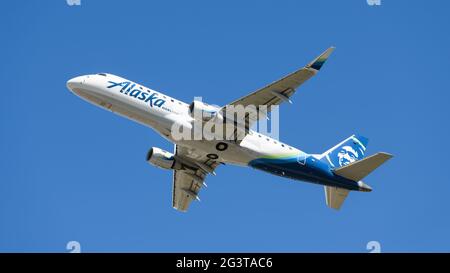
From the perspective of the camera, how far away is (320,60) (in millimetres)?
46469

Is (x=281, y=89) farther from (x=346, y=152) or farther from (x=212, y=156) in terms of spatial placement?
(x=346, y=152)

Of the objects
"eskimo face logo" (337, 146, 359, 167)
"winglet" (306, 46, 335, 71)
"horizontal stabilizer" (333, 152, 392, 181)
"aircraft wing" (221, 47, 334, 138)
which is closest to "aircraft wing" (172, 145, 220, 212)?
"aircraft wing" (221, 47, 334, 138)

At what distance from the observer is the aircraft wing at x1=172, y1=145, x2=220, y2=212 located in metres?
57.0

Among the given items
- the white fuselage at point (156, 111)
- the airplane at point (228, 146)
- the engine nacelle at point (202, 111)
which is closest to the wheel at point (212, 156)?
the airplane at point (228, 146)

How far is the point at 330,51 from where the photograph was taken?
46.2 metres

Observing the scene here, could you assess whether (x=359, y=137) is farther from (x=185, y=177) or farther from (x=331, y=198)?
(x=185, y=177)

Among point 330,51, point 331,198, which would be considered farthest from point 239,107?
point 331,198

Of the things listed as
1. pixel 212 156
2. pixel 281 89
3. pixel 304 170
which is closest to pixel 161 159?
pixel 212 156

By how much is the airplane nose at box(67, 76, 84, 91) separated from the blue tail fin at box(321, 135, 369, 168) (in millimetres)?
18616

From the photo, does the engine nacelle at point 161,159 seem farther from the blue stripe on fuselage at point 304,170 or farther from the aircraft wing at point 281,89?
the aircraft wing at point 281,89

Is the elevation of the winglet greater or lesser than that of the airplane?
greater

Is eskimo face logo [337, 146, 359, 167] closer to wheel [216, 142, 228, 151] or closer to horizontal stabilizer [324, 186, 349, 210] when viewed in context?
horizontal stabilizer [324, 186, 349, 210]

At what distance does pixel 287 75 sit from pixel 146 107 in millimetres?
10624

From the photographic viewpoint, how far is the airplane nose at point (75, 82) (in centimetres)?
5334
